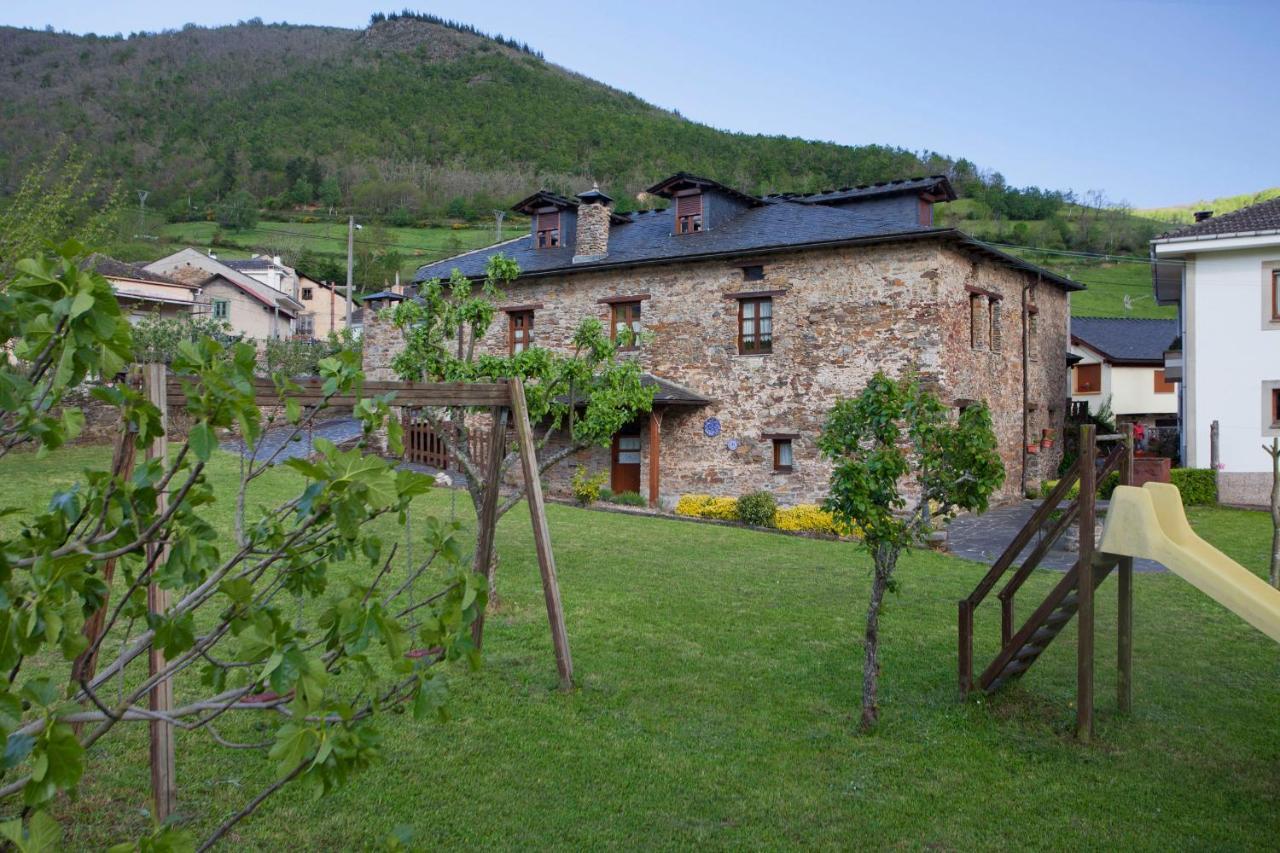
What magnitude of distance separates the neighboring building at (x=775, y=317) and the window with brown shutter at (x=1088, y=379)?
14.5 m

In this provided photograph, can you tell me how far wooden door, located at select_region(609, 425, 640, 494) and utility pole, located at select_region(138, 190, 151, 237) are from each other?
4767 centimetres

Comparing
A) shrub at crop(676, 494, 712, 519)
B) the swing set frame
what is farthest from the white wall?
the swing set frame

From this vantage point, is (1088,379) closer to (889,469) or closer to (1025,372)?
(1025,372)

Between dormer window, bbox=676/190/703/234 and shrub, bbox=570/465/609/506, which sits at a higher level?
dormer window, bbox=676/190/703/234

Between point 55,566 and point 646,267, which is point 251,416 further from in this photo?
point 646,267

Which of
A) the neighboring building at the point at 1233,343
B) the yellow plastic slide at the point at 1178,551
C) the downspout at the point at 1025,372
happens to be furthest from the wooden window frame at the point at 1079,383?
the yellow plastic slide at the point at 1178,551

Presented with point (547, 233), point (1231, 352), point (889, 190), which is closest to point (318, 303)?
point (547, 233)

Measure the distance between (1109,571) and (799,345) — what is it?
559 inches

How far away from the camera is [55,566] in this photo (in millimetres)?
1703

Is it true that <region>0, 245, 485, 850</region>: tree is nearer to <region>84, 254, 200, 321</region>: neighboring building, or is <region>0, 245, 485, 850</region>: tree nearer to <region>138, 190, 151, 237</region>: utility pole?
<region>84, 254, 200, 321</region>: neighboring building

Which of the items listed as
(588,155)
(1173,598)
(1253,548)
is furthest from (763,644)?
(588,155)

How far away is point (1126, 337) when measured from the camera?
1512 inches

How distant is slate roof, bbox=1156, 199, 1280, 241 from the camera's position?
19.3 meters

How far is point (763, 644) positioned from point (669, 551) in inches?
206
